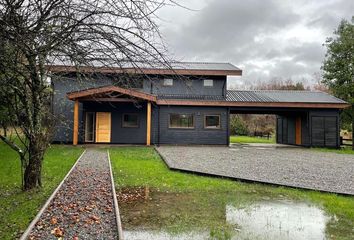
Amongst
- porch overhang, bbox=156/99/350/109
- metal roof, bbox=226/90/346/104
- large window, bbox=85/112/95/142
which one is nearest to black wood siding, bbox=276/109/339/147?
porch overhang, bbox=156/99/350/109

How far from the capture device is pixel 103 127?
18.4 metres

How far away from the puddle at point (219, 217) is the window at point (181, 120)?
39.8 ft

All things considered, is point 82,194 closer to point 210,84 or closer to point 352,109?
point 210,84

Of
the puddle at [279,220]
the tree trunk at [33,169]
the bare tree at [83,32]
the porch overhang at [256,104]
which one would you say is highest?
the porch overhang at [256,104]

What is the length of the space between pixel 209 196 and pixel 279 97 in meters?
15.6

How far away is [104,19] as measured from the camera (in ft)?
11.6

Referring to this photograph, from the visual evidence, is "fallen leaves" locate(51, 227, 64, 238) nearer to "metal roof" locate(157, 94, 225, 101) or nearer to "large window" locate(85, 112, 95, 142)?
"large window" locate(85, 112, 95, 142)

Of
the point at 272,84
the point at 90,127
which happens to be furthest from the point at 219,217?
the point at 272,84

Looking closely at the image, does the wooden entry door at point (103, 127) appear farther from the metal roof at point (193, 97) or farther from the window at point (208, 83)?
the window at point (208, 83)

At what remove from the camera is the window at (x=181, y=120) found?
1856cm

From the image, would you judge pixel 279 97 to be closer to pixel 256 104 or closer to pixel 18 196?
pixel 256 104

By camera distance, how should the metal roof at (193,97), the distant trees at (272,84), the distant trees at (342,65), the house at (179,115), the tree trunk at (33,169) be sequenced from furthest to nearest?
the distant trees at (272,84)
the distant trees at (342,65)
the metal roof at (193,97)
the house at (179,115)
the tree trunk at (33,169)

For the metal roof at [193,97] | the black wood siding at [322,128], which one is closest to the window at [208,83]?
the metal roof at [193,97]

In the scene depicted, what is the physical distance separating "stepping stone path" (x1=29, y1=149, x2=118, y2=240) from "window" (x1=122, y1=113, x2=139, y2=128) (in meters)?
11.0
